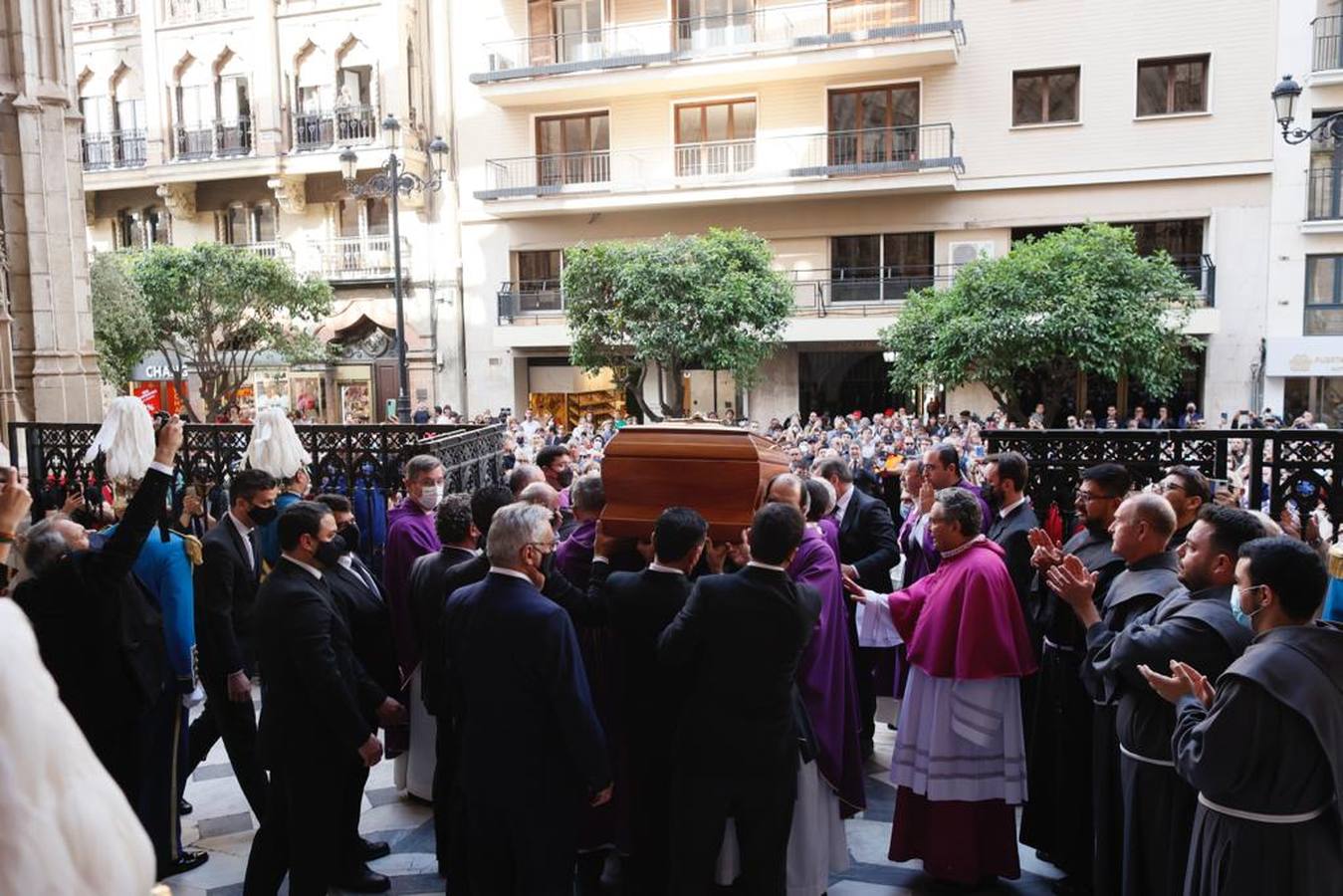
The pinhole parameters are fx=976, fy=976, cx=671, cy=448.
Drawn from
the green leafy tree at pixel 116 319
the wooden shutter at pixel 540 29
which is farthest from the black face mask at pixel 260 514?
the wooden shutter at pixel 540 29

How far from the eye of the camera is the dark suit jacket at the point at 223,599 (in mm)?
4473

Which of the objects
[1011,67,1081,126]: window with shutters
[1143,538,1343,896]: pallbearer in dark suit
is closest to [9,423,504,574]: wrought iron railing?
[1143,538,1343,896]: pallbearer in dark suit

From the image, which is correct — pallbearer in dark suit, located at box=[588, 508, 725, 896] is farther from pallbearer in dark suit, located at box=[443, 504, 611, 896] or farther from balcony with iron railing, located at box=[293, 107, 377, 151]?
balcony with iron railing, located at box=[293, 107, 377, 151]

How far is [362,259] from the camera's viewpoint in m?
25.8

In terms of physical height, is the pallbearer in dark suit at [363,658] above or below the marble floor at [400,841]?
above

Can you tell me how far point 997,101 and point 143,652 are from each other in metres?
21.7

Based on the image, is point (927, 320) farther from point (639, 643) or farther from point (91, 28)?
point (91, 28)

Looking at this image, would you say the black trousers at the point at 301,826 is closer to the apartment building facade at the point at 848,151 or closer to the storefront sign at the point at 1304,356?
the apartment building facade at the point at 848,151

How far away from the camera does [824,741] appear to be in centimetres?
403

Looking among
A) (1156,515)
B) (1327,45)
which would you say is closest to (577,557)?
(1156,515)

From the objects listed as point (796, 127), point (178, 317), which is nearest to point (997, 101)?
point (796, 127)

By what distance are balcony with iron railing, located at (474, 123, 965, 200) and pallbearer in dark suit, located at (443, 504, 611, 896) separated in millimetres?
19896

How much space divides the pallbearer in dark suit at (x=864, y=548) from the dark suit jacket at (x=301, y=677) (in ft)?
9.61

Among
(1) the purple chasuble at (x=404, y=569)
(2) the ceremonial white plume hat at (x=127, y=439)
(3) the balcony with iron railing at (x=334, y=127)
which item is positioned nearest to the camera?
(1) the purple chasuble at (x=404, y=569)
